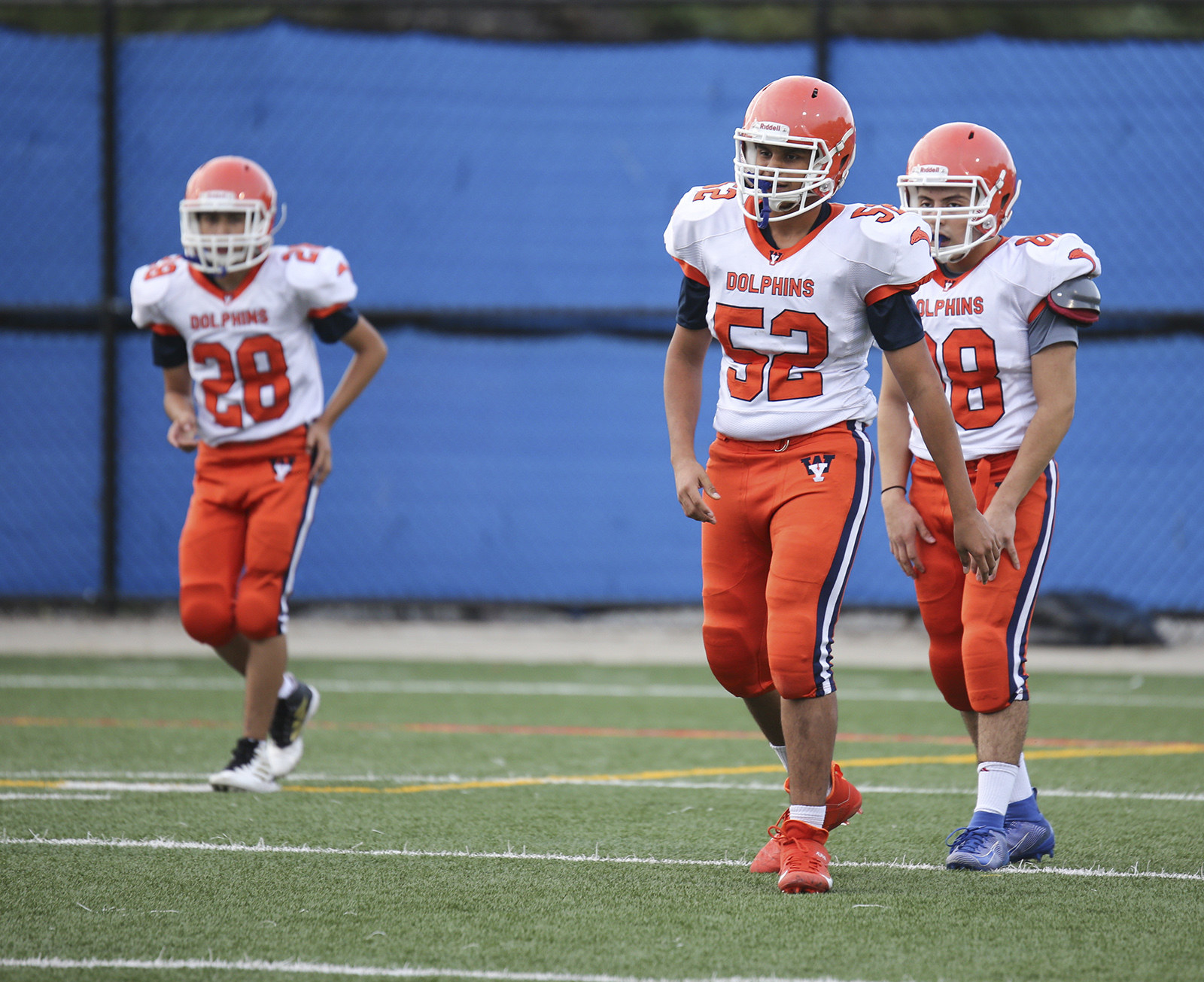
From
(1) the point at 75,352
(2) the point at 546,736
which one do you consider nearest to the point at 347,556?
(1) the point at 75,352

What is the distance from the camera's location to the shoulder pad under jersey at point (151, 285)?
495 cm

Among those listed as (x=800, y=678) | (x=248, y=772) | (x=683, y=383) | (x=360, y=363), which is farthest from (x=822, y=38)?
(x=800, y=678)

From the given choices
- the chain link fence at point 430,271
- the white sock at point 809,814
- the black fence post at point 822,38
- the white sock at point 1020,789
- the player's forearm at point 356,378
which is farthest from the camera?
the chain link fence at point 430,271

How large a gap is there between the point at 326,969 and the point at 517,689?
14.6 feet

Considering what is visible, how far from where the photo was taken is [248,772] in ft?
15.4

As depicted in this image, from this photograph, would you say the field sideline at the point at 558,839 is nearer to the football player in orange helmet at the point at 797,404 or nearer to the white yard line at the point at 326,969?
the white yard line at the point at 326,969

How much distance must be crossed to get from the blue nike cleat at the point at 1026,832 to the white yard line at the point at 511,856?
46mm

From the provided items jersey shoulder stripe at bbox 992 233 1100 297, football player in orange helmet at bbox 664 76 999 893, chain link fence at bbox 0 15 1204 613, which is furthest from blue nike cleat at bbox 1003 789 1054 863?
chain link fence at bbox 0 15 1204 613

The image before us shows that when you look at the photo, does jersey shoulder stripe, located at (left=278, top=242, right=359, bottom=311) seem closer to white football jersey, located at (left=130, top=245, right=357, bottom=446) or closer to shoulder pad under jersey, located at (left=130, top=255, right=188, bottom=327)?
white football jersey, located at (left=130, top=245, right=357, bottom=446)

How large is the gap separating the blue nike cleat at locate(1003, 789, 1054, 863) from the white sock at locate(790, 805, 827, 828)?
536 millimetres

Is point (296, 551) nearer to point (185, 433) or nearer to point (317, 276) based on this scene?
point (185, 433)

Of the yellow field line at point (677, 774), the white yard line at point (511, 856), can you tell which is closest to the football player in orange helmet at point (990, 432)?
the white yard line at point (511, 856)

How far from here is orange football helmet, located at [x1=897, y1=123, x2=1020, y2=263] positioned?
386 centimetres

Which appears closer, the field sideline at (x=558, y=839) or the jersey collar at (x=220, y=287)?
the field sideline at (x=558, y=839)
